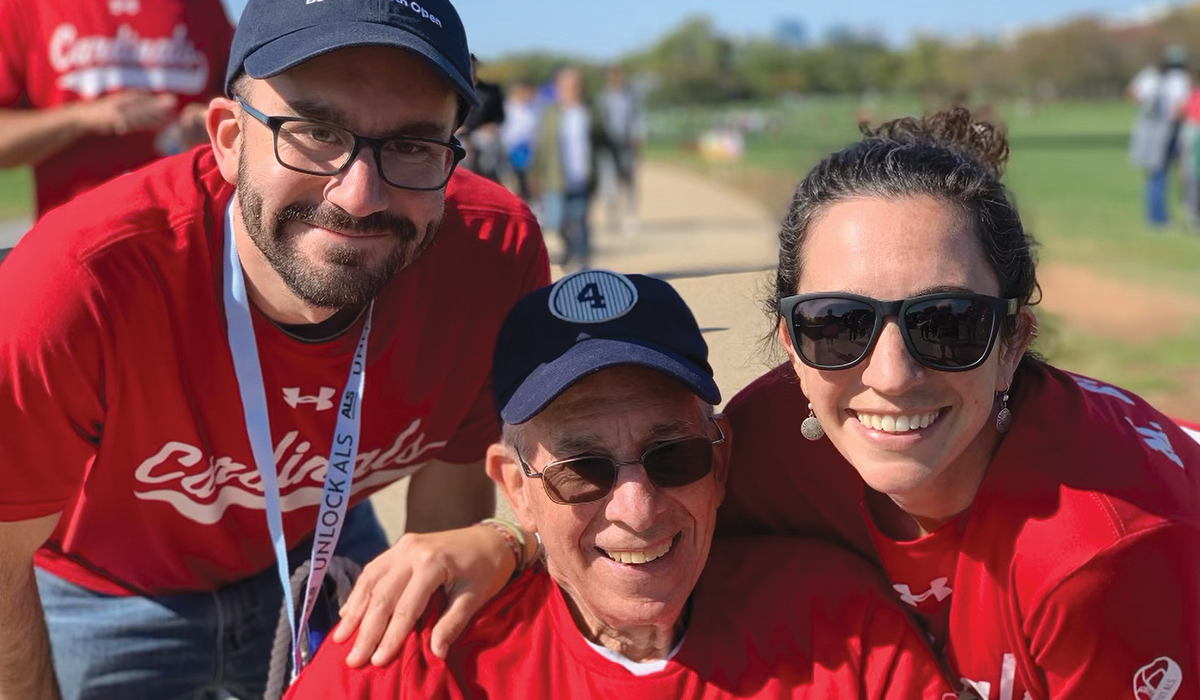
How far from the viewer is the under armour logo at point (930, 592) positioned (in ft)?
7.58

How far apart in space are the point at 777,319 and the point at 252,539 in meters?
1.40

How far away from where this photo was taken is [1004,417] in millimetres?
2252

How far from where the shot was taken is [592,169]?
1423cm

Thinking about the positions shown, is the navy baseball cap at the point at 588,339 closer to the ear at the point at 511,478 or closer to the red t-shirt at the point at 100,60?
the ear at the point at 511,478

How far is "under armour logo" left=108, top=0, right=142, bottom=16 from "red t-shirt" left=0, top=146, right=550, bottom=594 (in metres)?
1.52

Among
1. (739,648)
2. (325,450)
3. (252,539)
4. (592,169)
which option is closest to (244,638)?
(252,539)

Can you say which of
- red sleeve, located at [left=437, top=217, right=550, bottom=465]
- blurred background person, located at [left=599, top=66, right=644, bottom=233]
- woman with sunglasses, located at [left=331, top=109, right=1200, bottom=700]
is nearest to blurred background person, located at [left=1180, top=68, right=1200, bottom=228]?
blurred background person, located at [left=599, top=66, right=644, bottom=233]

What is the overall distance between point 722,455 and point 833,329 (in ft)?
1.46

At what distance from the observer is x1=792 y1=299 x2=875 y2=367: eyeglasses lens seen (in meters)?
2.09

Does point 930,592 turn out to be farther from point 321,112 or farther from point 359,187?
point 321,112

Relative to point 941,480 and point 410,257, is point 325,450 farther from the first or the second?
point 941,480

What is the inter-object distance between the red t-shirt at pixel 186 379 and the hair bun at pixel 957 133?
0.88 m

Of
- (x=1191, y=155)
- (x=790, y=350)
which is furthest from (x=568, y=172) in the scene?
(x=790, y=350)

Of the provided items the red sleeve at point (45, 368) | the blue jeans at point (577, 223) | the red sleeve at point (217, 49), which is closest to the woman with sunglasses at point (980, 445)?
the red sleeve at point (45, 368)
